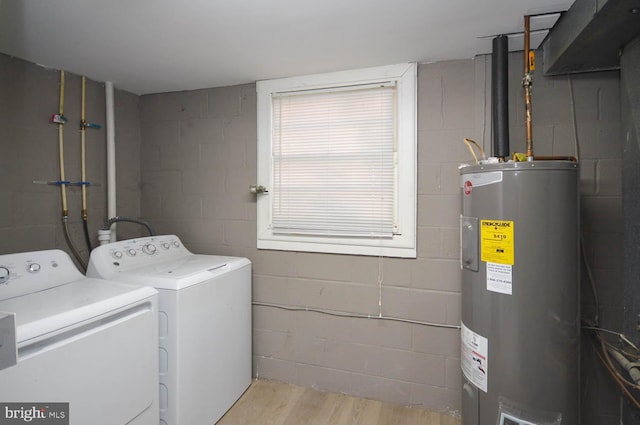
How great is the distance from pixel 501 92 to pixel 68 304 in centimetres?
221

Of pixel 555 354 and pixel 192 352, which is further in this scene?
pixel 192 352

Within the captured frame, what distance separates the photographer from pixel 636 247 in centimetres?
130

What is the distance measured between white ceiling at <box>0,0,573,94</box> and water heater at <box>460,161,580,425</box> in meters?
0.76

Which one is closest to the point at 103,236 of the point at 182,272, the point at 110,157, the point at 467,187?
the point at 110,157

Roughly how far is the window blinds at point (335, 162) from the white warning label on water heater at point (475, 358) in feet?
2.45

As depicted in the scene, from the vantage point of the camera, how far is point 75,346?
113 cm

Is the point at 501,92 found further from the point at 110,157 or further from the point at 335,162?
the point at 110,157

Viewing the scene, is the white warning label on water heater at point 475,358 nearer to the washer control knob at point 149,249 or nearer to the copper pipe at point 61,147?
the washer control knob at point 149,249

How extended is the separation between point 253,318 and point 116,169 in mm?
1543

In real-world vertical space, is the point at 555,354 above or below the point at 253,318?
above

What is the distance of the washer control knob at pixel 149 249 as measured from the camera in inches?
76.2

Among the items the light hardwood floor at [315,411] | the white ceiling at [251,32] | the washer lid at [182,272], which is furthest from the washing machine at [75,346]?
the white ceiling at [251,32]

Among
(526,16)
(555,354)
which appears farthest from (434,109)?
(555,354)

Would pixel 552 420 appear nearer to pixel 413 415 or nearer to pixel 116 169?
pixel 413 415
